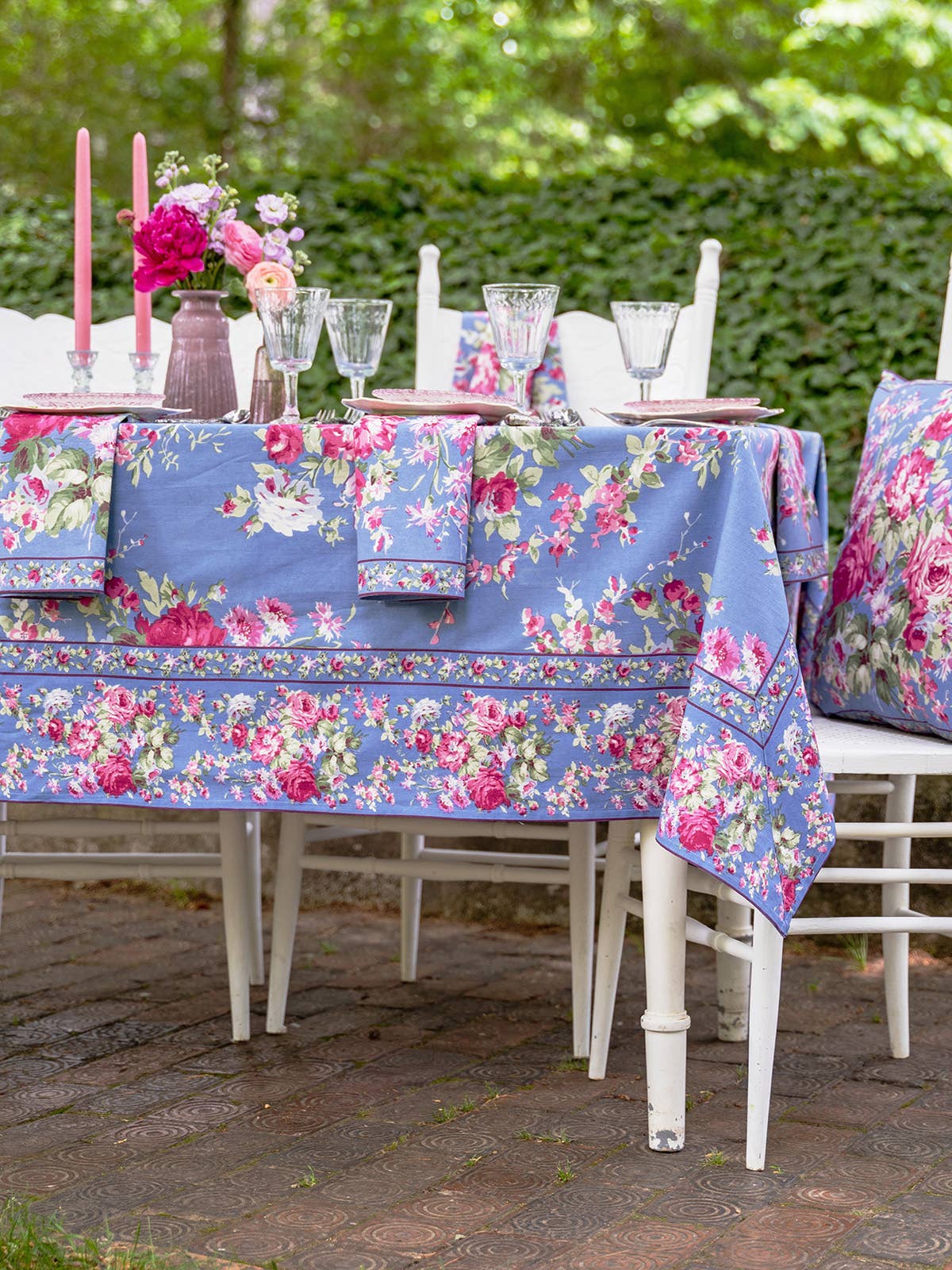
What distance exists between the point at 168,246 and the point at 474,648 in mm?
790

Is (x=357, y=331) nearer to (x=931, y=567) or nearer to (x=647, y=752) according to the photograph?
(x=647, y=752)

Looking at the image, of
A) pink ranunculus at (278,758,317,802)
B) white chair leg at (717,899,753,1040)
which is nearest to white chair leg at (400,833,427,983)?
white chair leg at (717,899,753,1040)

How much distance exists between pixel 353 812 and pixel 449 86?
8.09 m

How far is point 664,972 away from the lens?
6.29ft

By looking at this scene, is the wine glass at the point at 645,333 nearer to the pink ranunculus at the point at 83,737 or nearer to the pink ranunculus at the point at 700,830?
the pink ranunculus at the point at 700,830

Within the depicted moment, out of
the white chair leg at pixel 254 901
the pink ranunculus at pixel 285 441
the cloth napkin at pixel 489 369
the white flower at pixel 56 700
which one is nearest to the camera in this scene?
the pink ranunculus at pixel 285 441

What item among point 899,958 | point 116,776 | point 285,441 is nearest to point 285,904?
point 116,776

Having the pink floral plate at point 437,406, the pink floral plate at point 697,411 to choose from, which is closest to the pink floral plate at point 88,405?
the pink floral plate at point 437,406

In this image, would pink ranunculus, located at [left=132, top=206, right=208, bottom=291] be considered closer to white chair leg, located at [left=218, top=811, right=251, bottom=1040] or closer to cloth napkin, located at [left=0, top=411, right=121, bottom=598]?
cloth napkin, located at [left=0, top=411, right=121, bottom=598]

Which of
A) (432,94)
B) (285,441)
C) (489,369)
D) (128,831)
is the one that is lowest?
(128,831)

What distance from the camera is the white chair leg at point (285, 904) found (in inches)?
96.0

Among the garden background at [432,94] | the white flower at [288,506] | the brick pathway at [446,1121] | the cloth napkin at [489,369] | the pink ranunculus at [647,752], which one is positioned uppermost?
the garden background at [432,94]

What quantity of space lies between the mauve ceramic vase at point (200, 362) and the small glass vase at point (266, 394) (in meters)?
0.05

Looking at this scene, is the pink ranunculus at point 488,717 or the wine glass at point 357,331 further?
the wine glass at point 357,331
